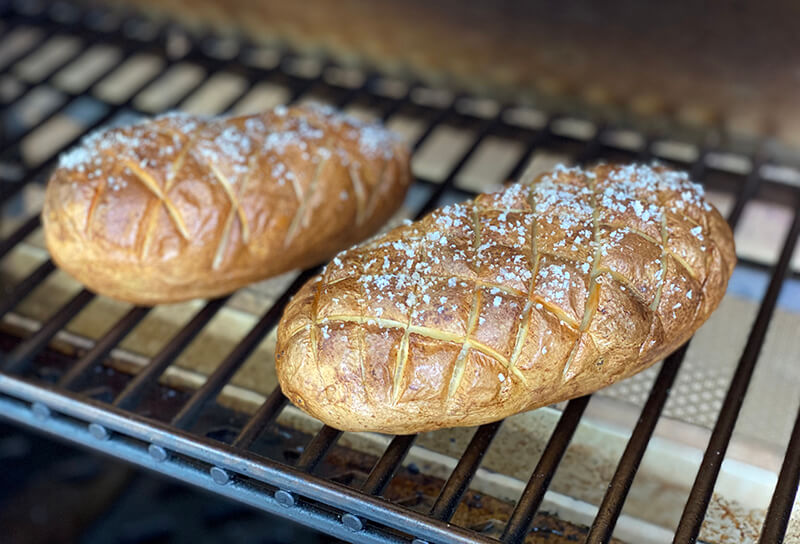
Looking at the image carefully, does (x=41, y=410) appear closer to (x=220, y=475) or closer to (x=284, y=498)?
(x=220, y=475)

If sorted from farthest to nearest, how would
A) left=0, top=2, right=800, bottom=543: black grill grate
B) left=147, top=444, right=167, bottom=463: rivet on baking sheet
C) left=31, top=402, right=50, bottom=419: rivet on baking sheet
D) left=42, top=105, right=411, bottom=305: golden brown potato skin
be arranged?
left=42, top=105, right=411, bottom=305: golden brown potato skin < left=31, top=402, right=50, bottom=419: rivet on baking sheet < left=147, top=444, right=167, bottom=463: rivet on baking sheet < left=0, top=2, right=800, bottom=543: black grill grate

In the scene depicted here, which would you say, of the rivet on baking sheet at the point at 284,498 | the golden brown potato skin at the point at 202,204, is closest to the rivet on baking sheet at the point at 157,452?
the rivet on baking sheet at the point at 284,498

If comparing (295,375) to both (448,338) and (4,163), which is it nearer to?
(448,338)

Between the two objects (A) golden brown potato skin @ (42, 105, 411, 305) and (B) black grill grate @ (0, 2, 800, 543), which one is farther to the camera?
(A) golden brown potato skin @ (42, 105, 411, 305)

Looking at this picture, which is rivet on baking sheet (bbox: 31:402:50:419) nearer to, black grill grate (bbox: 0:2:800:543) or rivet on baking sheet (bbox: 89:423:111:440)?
black grill grate (bbox: 0:2:800:543)

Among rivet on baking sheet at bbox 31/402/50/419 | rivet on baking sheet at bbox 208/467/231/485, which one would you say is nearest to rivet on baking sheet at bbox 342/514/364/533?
rivet on baking sheet at bbox 208/467/231/485

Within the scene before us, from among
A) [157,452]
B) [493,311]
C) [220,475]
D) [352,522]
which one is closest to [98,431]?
[157,452]

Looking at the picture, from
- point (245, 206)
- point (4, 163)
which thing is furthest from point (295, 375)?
point (4, 163)
